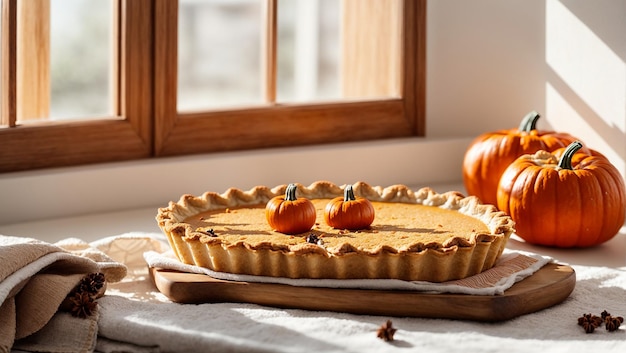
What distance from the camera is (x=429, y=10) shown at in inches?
114

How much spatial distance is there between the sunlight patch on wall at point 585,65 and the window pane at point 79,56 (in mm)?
1123

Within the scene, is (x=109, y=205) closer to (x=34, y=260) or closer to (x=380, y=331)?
(x=34, y=260)

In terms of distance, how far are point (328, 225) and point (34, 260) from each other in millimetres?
546

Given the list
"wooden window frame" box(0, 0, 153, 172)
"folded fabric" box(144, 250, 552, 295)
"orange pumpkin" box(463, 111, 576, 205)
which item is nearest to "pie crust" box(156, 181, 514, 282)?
"folded fabric" box(144, 250, 552, 295)

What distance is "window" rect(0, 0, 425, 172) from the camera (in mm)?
2389

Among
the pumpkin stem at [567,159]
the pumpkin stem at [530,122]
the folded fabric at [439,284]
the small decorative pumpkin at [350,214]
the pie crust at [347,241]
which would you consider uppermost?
the pumpkin stem at [530,122]

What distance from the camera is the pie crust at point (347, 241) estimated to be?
1737 millimetres

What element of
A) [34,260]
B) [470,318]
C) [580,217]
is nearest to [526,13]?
[580,217]

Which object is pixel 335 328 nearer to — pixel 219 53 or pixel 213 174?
pixel 213 174

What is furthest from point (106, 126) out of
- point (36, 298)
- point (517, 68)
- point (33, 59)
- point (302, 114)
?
point (517, 68)

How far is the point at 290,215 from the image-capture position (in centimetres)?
188

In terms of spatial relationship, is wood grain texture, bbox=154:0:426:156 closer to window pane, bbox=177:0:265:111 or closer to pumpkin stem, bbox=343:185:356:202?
window pane, bbox=177:0:265:111

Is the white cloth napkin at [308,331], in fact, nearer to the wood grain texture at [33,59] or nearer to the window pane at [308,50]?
the wood grain texture at [33,59]

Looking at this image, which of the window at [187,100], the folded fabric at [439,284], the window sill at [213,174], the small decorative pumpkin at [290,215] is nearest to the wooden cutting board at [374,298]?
the folded fabric at [439,284]
